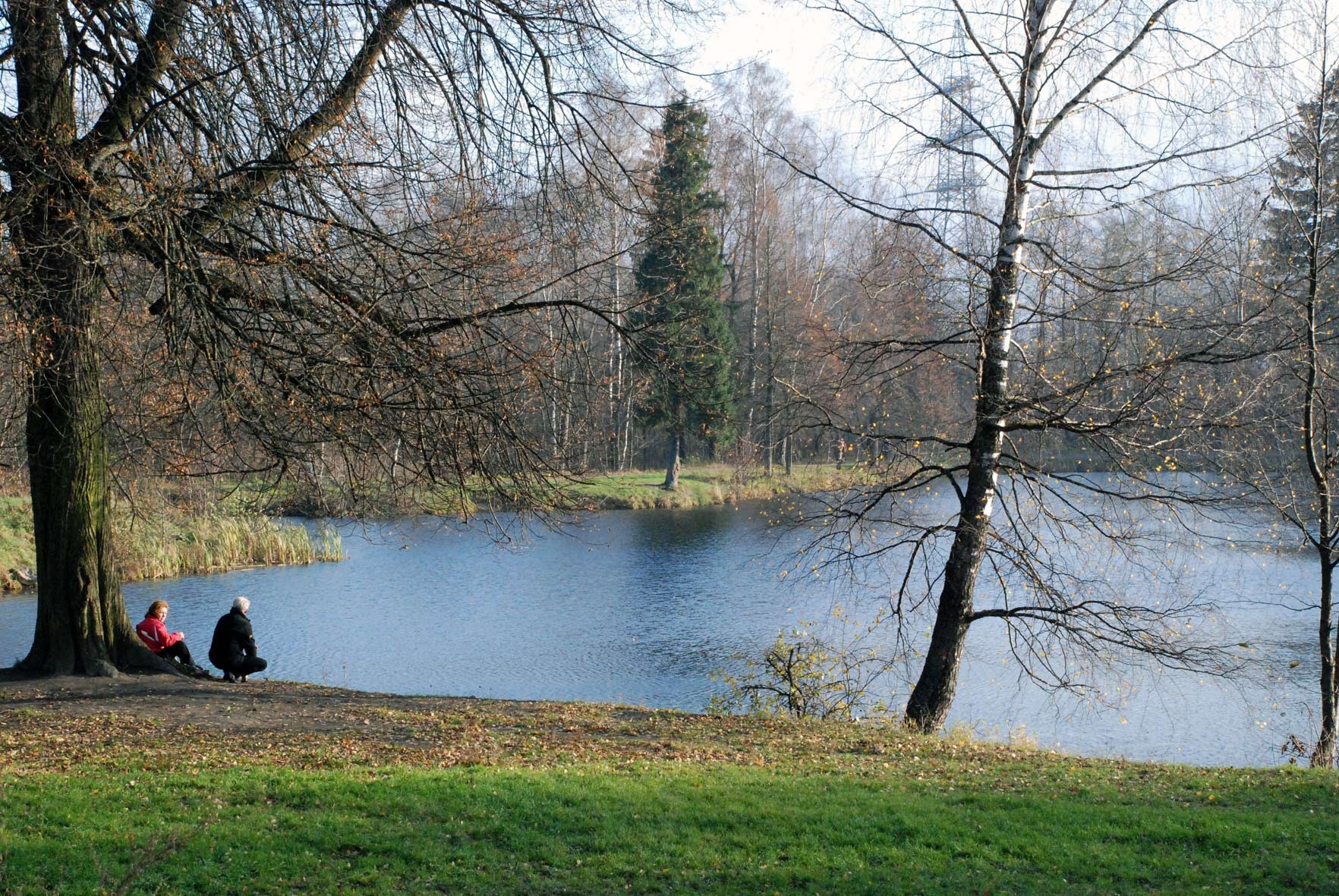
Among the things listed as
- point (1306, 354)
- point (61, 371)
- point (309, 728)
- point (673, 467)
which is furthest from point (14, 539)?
point (1306, 354)

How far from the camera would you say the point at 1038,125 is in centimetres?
963

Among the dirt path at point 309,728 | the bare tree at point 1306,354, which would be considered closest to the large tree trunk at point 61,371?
the dirt path at point 309,728

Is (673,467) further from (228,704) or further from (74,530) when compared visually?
(74,530)

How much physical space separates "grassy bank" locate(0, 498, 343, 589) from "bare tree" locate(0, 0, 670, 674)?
12.8 metres

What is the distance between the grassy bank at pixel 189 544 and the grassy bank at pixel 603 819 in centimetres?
1395

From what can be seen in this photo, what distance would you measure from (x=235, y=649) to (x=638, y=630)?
278 inches

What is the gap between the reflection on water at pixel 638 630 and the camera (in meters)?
12.1

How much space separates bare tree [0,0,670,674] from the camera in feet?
21.0

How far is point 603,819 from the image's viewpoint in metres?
5.48

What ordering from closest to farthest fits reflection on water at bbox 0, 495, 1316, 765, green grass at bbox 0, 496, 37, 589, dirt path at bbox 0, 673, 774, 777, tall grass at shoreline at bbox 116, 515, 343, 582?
dirt path at bbox 0, 673, 774, 777 → reflection on water at bbox 0, 495, 1316, 765 → green grass at bbox 0, 496, 37, 589 → tall grass at shoreline at bbox 116, 515, 343, 582

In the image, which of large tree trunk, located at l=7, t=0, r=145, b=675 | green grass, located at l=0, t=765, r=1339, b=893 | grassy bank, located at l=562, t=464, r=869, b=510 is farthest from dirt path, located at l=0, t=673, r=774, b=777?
grassy bank, located at l=562, t=464, r=869, b=510

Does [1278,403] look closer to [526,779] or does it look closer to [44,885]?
[526,779]

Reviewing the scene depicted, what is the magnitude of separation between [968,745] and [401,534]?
746 inches

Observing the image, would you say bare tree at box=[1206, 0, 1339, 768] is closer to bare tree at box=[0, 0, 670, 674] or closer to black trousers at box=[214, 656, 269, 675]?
bare tree at box=[0, 0, 670, 674]
